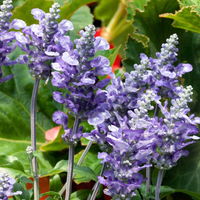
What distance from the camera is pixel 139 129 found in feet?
2.08

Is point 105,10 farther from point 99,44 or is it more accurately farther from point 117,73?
point 99,44

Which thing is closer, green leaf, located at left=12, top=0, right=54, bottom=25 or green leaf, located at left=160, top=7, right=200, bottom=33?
green leaf, located at left=160, top=7, right=200, bottom=33

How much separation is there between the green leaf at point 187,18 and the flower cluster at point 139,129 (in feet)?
0.68

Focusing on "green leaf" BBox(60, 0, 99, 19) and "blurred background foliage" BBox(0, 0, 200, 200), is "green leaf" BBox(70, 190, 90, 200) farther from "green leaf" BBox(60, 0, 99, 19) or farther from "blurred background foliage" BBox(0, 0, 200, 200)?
"green leaf" BBox(60, 0, 99, 19)

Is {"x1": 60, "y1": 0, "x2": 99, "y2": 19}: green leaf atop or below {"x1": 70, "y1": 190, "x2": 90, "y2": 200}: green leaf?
atop

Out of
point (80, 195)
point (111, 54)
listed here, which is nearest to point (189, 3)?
point (111, 54)

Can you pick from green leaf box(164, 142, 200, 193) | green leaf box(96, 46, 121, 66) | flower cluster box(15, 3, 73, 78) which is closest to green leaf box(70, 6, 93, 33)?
green leaf box(96, 46, 121, 66)

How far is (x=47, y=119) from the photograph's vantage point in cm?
126

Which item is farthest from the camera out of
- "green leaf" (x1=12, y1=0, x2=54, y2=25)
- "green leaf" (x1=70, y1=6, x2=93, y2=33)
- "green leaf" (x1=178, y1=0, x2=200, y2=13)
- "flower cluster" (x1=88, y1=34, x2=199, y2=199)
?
"green leaf" (x1=70, y1=6, x2=93, y2=33)

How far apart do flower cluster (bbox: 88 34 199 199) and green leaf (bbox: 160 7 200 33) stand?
21 centimetres

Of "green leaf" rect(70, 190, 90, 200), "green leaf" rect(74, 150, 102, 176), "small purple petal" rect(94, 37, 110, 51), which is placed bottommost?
"green leaf" rect(70, 190, 90, 200)

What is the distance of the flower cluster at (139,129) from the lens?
0.64 m

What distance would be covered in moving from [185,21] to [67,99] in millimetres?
382

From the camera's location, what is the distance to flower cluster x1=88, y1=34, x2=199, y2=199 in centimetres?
64
